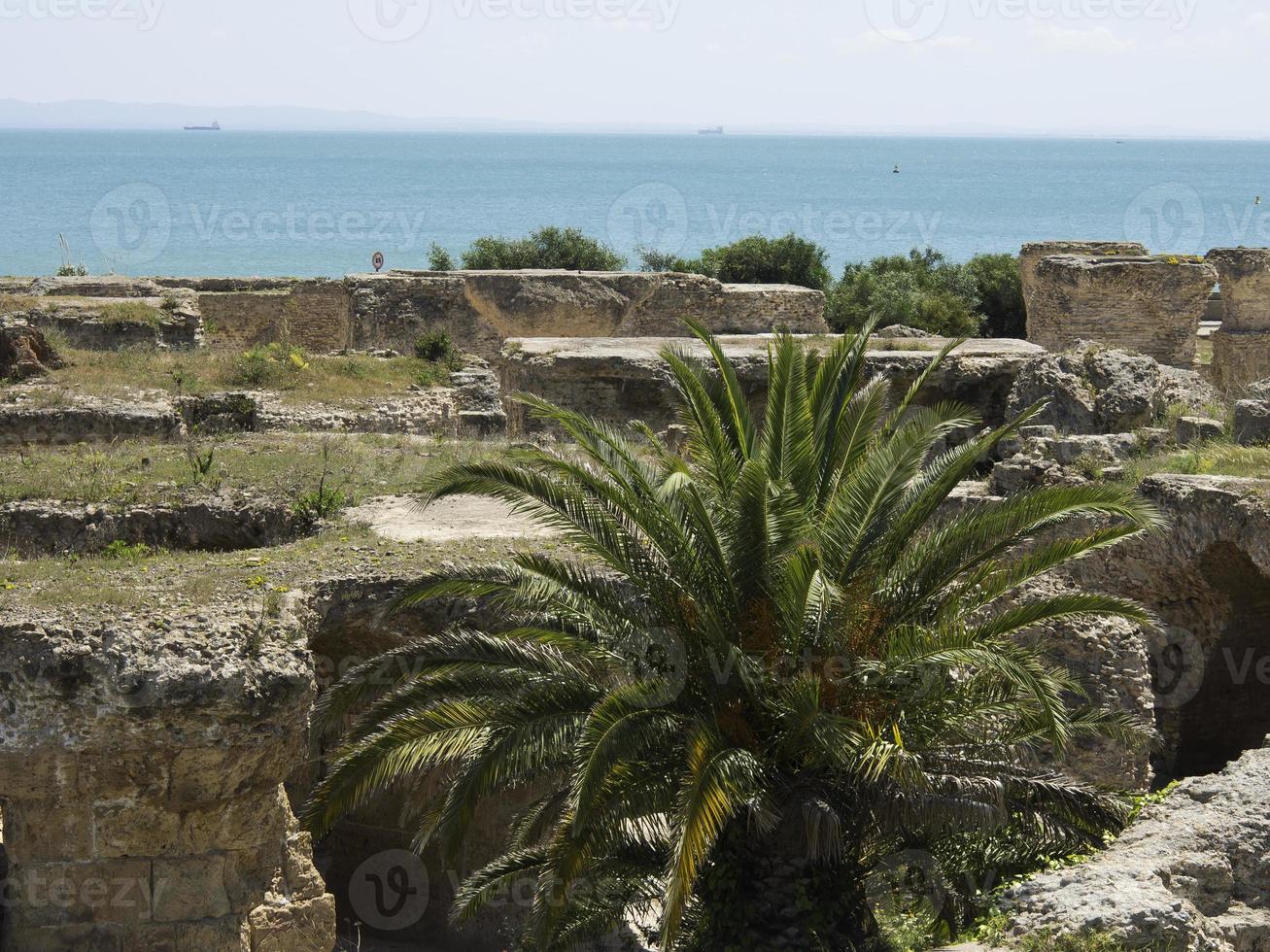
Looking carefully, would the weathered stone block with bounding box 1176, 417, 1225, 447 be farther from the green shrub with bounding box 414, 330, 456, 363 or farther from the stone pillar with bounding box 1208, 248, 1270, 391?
the stone pillar with bounding box 1208, 248, 1270, 391

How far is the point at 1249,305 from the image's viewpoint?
75.9ft

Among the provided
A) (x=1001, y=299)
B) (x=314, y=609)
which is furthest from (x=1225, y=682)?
(x=1001, y=299)

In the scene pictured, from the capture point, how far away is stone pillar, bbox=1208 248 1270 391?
2280cm

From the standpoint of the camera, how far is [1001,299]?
3008 cm

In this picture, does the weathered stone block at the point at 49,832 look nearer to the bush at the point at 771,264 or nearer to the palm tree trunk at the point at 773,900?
the palm tree trunk at the point at 773,900

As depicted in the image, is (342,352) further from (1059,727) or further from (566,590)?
(1059,727)

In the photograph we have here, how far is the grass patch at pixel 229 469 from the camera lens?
37.4 ft

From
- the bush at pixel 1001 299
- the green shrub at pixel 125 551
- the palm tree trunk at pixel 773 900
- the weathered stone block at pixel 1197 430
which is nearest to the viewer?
the palm tree trunk at pixel 773 900

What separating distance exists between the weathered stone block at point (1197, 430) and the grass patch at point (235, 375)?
9063 mm

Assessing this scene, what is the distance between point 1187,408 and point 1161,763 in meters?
3.77

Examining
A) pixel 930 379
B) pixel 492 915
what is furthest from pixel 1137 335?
pixel 492 915

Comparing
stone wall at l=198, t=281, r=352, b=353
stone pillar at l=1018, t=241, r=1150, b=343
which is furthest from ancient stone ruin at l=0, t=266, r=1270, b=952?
stone pillar at l=1018, t=241, r=1150, b=343

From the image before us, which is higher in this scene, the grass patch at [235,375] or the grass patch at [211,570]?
the grass patch at [211,570]

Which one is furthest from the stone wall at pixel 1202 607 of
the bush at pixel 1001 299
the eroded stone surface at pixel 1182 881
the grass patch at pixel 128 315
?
the bush at pixel 1001 299
